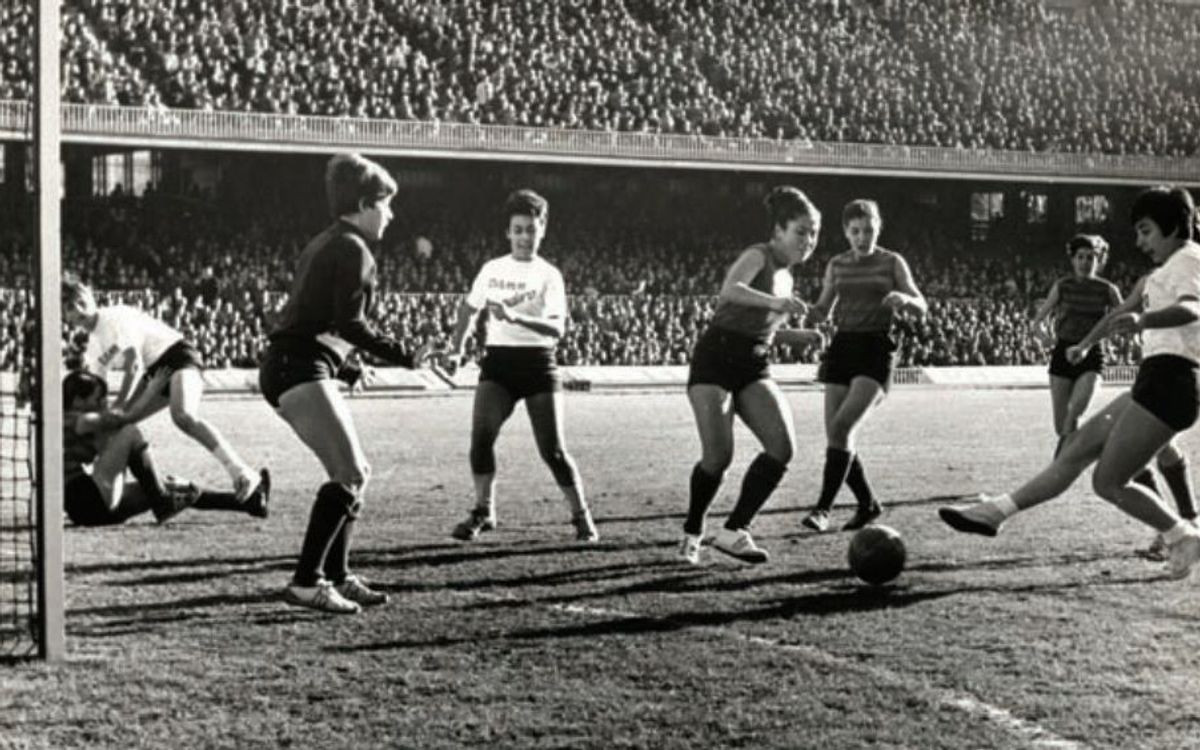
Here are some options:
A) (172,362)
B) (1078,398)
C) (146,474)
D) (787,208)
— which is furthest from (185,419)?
(1078,398)

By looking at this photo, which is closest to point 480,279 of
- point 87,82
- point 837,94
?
point 87,82

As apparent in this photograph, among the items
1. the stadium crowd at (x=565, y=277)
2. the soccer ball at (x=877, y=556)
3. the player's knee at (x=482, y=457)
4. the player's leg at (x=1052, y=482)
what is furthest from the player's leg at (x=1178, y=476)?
the stadium crowd at (x=565, y=277)

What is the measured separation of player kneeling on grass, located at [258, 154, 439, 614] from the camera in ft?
24.7

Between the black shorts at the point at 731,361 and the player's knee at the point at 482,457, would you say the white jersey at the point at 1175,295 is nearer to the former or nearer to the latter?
the black shorts at the point at 731,361

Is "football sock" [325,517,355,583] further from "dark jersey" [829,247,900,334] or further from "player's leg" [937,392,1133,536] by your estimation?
"dark jersey" [829,247,900,334]

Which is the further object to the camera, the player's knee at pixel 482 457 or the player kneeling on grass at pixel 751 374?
the player's knee at pixel 482 457

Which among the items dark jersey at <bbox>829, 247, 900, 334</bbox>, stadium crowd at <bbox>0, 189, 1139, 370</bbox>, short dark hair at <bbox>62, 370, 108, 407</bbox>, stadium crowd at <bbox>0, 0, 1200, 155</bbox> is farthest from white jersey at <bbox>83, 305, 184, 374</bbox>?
stadium crowd at <bbox>0, 0, 1200, 155</bbox>

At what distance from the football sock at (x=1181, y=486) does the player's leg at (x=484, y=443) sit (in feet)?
12.3

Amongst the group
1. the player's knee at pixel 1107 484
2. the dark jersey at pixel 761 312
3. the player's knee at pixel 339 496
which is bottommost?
the player's knee at pixel 339 496

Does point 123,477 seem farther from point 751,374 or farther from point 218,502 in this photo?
point 751,374

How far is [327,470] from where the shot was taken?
759cm

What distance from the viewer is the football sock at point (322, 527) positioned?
7625 mm

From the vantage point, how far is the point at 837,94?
46.2 m

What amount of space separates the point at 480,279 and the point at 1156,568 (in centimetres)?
410
